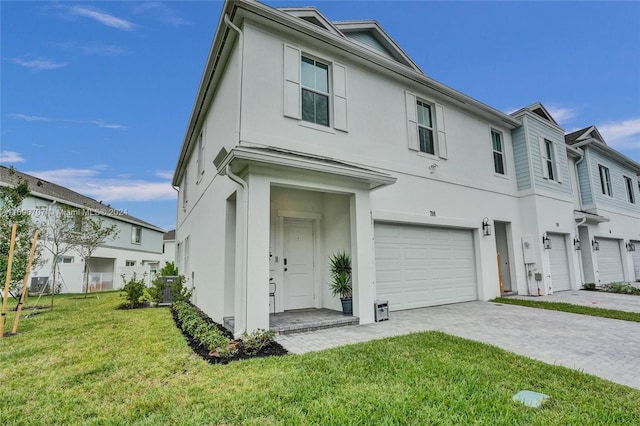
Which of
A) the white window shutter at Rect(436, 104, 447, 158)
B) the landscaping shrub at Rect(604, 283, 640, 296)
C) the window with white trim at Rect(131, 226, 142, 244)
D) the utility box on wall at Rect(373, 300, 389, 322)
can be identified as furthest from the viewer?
the window with white trim at Rect(131, 226, 142, 244)

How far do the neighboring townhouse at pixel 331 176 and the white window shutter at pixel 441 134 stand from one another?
44 mm

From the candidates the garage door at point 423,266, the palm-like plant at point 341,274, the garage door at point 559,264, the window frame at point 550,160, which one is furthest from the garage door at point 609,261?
the palm-like plant at point 341,274

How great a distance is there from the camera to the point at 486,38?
1327cm

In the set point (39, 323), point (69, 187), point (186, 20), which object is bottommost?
point (39, 323)

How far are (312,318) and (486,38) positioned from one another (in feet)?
46.5

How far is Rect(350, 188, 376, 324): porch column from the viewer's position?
6312 mm

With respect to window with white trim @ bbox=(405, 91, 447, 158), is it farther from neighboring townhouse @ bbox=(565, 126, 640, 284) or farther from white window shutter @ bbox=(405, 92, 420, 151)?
neighboring townhouse @ bbox=(565, 126, 640, 284)

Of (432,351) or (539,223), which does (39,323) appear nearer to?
(432,351)

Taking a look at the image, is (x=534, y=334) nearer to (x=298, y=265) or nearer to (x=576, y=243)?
(x=298, y=265)

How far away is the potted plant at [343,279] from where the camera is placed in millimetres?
6527

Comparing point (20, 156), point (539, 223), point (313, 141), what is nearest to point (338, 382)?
point (313, 141)

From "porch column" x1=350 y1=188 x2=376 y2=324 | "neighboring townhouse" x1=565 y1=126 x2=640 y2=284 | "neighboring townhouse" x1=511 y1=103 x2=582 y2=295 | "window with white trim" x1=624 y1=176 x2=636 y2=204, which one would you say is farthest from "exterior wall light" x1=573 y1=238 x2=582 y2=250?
"porch column" x1=350 y1=188 x2=376 y2=324

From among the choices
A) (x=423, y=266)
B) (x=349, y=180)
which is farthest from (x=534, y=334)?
(x=349, y=180)

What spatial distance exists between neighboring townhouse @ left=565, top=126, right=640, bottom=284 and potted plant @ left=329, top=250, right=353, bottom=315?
1162 centimetres
